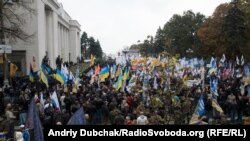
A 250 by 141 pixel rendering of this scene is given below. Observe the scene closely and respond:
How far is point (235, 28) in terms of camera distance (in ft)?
206

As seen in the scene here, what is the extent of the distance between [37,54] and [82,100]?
29174 mm

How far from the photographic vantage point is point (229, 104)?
850 inches

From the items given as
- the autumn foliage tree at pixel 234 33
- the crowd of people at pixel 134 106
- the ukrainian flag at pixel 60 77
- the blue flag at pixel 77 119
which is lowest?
the crowd of people at pixel 134 106

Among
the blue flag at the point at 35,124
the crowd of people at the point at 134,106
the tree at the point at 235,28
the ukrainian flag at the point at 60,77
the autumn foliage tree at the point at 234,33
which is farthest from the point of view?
the autumn foliage tree at the point at 234,33

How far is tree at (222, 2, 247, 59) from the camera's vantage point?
203 feet

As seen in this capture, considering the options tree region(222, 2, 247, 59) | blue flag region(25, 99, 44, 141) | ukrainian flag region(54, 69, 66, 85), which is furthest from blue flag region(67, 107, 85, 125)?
tree region(222, 2, 247, 59)

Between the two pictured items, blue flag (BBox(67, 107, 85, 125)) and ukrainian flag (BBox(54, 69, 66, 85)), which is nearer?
blue flag (BBox(67, 107, 85, 125))

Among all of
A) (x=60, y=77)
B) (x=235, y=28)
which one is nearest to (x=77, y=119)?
(x=60, y=77)

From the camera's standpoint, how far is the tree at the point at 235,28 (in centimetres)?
6191

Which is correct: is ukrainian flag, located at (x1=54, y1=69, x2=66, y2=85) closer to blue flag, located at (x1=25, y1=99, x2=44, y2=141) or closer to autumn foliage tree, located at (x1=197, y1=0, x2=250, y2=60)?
blue flag, located at (x1=25, y1=99, x2=44, y2=141)

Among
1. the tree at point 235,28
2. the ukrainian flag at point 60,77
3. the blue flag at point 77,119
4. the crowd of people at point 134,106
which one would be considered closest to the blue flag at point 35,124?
the blue flag at point 77,119

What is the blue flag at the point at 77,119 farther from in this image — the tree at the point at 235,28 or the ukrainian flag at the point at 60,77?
the tree at the point at 235,28

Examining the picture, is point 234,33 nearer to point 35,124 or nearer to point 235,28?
point 235,28

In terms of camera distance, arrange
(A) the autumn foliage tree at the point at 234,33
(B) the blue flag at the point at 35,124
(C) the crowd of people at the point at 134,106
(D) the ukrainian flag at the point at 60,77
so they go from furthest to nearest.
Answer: (A) the autumn foliage tree at the point at 234,33
(D) the ukrainian flag at the point at 60,77
(C) the crowd of people at the point at 134,106
(B) the blue flag at the point at 35,124
